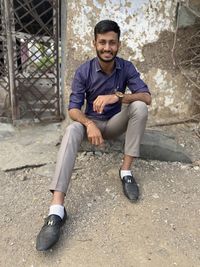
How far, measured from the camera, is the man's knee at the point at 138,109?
276 cm

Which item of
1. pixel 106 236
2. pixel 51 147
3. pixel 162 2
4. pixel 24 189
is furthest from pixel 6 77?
pixel 106 236

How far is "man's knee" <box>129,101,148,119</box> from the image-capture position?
276 cm

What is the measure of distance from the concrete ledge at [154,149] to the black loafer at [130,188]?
0.52 m

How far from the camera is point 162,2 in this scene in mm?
3559

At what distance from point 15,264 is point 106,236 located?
2.08ft

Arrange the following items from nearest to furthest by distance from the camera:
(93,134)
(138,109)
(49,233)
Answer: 1. (49,233)
2. (93,134)
3. (138,109)

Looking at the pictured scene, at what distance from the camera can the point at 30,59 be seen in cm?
398

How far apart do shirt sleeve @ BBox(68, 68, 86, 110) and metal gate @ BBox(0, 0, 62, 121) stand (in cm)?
121

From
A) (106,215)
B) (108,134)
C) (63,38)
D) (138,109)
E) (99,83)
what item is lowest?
(106,215)

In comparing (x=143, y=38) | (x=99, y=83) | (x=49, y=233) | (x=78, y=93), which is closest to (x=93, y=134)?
(x=78, y=93)

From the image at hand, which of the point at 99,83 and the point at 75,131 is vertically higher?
the point at 99,83

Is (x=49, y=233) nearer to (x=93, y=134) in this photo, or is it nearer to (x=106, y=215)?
(x=106, y=215)

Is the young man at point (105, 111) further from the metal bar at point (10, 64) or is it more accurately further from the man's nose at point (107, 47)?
the metal bar at point (10, 64)

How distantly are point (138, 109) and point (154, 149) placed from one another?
0.73 m
